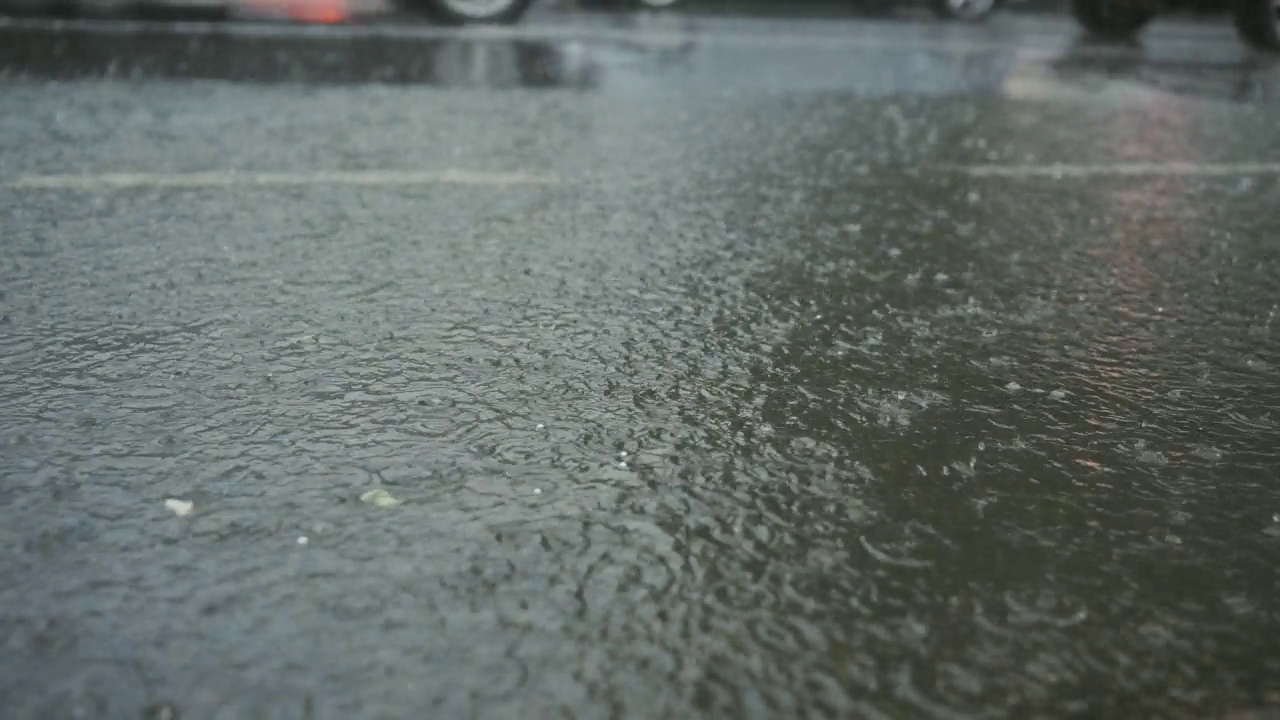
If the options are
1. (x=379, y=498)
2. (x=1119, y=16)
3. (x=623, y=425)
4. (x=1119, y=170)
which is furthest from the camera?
(x=1119, y=16)

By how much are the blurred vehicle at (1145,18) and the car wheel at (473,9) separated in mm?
4620

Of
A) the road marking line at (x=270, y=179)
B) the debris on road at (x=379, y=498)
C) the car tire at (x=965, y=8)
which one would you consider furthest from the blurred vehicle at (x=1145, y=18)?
→ the debris on road at (x=379, y=498)

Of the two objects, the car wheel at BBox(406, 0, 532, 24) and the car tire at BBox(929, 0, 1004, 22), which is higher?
the car wheel at BBox(406, 0, 532, 24)

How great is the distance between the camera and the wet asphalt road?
1471 mm

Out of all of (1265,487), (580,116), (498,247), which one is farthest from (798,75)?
(1265,487)

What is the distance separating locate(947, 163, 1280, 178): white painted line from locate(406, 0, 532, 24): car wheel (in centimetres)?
454

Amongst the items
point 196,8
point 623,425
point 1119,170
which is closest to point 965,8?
point 196,8

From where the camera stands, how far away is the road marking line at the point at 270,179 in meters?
3.65

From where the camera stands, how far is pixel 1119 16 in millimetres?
10070

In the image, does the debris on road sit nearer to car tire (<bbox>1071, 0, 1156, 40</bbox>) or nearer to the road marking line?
the road marking line

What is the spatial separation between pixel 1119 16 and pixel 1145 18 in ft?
0.69

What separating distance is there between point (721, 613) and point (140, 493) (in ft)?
2.84

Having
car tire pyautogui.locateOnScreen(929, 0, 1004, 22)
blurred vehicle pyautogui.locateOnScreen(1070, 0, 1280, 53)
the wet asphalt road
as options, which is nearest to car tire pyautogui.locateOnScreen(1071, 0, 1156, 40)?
blurred vehicle pyautogui.locateOnScreen(1070, 0, 1280, 53)

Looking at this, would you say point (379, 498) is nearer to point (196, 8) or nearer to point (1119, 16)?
point (196, 8)
